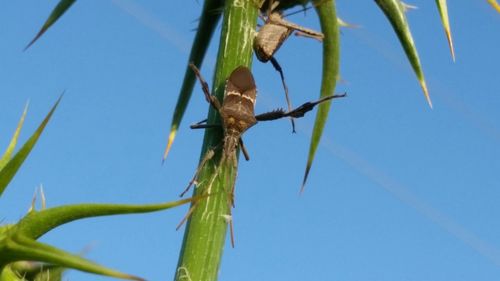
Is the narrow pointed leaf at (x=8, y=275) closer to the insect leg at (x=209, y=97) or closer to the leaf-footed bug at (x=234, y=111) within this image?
the leaf-footed bug at (x=234, y=111)

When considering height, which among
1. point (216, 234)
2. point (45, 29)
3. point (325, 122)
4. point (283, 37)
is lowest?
point (216, 234)

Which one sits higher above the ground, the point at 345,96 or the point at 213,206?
the point at 345,96

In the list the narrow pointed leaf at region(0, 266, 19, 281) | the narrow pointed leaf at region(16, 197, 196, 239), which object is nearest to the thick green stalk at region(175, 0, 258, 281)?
the narrow pointed leaf at region(0, 266, 19, 281)

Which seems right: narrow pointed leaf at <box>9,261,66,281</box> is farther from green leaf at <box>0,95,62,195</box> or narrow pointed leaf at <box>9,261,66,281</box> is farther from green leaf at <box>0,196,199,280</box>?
green leaf at <box>0,95,62,195</box>

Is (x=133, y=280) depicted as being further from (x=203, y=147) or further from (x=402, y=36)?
(x=402, y=36)

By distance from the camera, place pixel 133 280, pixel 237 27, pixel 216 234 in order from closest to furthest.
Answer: pixel 133 280, pixel 216 234, pixel 237 27

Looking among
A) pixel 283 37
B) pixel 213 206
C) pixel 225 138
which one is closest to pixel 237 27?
pixel 283 37
